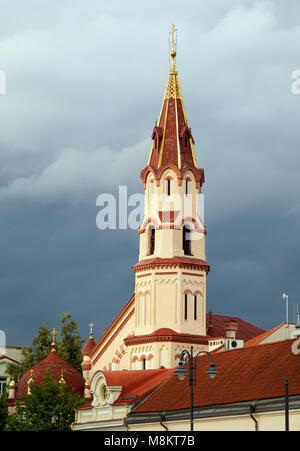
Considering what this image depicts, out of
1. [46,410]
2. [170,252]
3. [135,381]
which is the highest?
[170,252]

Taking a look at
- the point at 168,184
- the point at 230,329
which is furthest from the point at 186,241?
the point at 230,329

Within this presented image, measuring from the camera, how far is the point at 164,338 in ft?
242

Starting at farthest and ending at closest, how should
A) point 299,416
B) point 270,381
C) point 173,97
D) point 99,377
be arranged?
point 173,97
point 99,377
point 270,381
point 299,416

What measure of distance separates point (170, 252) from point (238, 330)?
15861mm

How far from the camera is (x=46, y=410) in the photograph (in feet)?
220

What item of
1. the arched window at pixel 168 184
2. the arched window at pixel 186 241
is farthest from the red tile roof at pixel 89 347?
the arched window at pixel 168 184

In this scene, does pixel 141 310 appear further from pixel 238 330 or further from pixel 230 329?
pixel 238 330

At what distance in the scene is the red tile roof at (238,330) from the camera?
268 ft

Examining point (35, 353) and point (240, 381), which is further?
point (35, 353)

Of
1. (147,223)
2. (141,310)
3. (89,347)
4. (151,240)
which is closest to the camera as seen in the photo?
(141,310)

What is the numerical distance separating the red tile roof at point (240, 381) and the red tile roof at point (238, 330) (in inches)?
899
